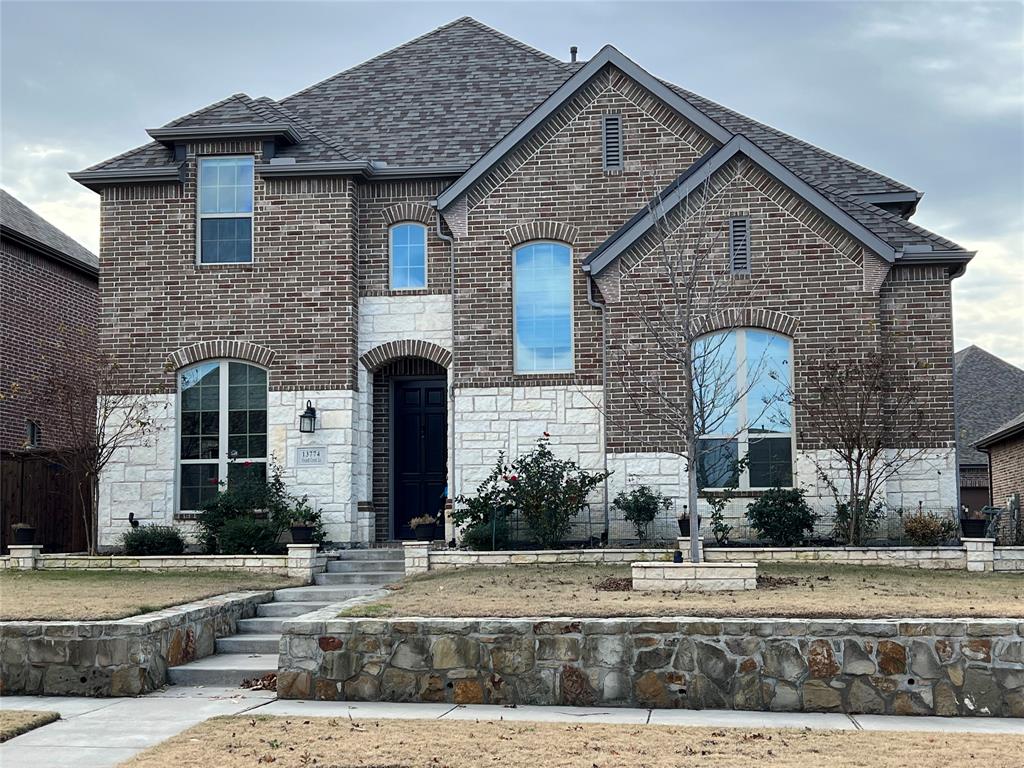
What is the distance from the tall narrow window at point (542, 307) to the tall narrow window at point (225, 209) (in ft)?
15.5

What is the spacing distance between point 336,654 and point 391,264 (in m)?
10.2

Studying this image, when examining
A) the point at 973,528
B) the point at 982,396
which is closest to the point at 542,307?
the point at 973,528

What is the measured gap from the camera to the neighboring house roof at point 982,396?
3488 cm

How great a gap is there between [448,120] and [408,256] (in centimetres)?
320

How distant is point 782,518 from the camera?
16172 mm

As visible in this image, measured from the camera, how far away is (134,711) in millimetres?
9656

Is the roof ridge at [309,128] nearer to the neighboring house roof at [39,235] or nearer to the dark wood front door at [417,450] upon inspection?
the dark wood front door at [417,450]

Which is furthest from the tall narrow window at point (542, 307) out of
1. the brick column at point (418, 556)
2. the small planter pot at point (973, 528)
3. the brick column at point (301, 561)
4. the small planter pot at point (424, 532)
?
the small planter pot at point (973, 528)

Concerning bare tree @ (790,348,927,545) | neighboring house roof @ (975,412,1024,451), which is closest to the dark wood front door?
bare tree @ (790,348,927,545)

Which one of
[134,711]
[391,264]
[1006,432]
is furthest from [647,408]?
[1006,432]

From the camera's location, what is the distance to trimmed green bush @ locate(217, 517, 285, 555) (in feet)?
56.3

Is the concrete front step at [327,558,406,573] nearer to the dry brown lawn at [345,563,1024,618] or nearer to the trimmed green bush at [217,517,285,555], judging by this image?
the trimmed green bush at [217,517,285,555]

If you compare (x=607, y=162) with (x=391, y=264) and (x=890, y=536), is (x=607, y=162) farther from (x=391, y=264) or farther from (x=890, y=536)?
(x=890, y=536)

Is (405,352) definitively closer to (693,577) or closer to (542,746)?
(693,577)
